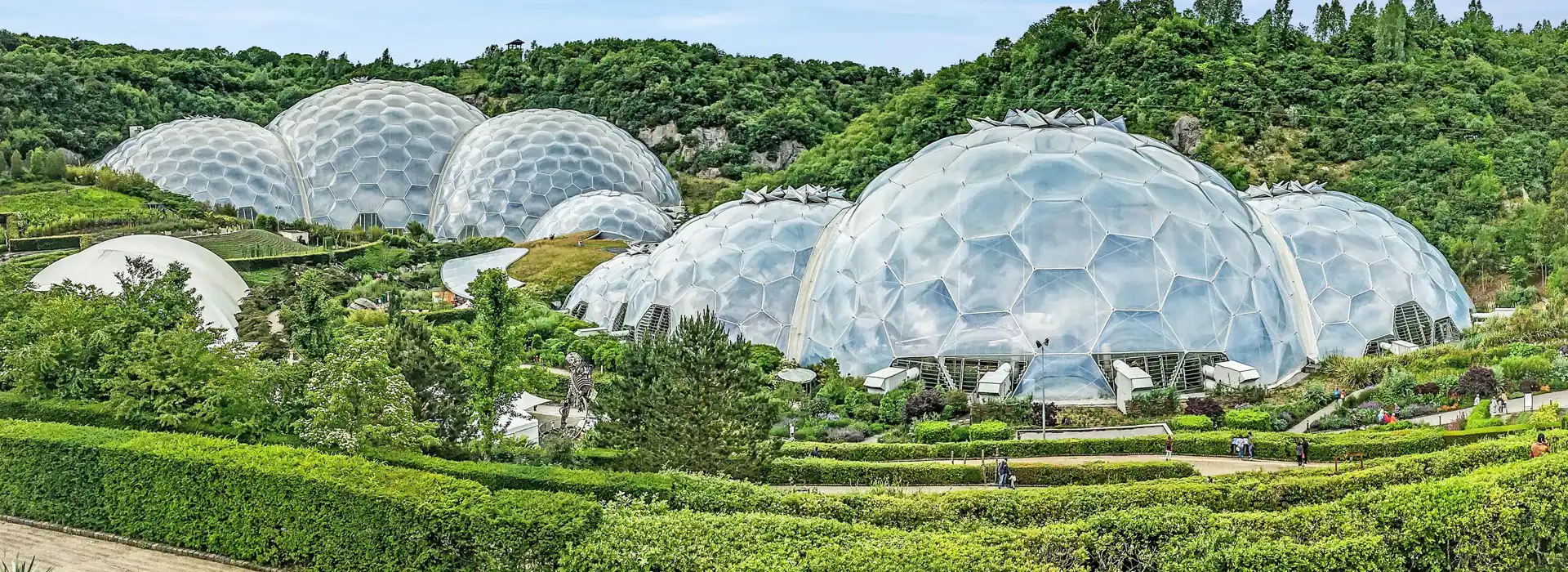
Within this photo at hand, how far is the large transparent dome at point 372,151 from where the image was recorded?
60.4 metres

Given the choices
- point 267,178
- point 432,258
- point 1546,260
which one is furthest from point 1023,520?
point 267,178

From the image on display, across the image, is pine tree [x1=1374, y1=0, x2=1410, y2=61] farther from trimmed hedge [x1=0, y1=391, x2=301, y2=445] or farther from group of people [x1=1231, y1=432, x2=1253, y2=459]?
trimmed hedge [x1=0, y1=391, x2=301, y2=445]

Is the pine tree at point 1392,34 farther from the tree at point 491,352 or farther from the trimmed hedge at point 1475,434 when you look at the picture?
the tree at point 491,352

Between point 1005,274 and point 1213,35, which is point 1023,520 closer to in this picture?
point 1005,274

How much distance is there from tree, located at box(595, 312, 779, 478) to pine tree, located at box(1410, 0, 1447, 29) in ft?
172

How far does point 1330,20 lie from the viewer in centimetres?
6166

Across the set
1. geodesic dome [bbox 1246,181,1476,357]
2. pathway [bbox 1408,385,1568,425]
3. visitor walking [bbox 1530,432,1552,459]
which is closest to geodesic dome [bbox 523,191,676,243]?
geodesic dome [bbox 1246,181,1476,357]

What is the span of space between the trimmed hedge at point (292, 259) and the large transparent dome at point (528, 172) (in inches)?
326

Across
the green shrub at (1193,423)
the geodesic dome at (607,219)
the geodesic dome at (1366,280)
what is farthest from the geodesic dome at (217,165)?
the green shrub at (1193,423)

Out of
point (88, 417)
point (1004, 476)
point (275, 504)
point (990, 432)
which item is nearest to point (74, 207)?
point (88, 417)

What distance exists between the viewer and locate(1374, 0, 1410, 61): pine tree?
5509 centimetres

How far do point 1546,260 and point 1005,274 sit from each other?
20.8 meters

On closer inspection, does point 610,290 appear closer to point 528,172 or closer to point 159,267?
point 159,267

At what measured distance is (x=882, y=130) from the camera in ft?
188
